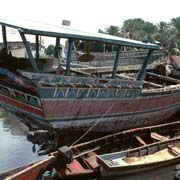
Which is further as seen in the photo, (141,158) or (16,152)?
(16,152)

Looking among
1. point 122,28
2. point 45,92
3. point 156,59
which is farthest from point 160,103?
point 122,28

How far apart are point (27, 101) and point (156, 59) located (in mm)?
20032

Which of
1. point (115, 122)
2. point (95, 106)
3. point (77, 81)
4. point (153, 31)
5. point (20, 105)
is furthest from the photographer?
point (153, 31)

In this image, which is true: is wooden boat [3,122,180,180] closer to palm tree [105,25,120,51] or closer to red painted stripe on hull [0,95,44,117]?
red painted stripe on hull [0,95,44,117]

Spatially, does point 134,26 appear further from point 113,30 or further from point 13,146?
point 13,146

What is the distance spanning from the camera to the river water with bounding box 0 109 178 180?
1361cm

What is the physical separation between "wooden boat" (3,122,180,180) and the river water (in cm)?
46

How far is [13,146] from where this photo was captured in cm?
1823

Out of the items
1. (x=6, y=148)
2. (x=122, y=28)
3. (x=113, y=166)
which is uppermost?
(x=122, y=28)

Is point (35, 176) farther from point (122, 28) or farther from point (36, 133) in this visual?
point (122, 28)

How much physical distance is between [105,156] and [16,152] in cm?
619

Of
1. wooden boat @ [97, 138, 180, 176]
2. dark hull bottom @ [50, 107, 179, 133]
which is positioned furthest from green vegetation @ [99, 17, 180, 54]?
wooden boat @ [97, 138, 180, 176]

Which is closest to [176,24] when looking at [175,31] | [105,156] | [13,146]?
[175,31]

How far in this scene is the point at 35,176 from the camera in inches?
430
